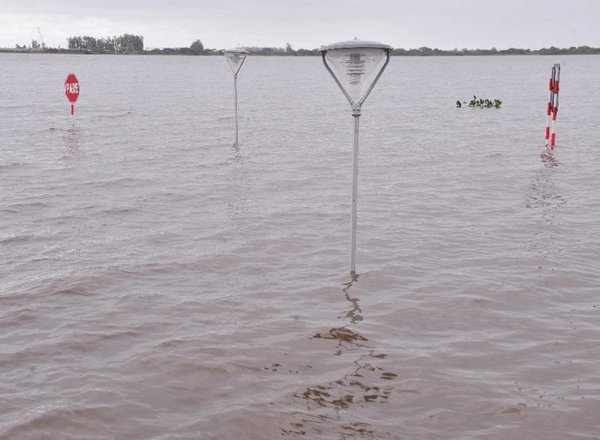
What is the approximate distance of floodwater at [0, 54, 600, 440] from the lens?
6008 millimetres

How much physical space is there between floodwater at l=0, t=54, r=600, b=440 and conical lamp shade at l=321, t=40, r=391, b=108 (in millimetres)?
2711

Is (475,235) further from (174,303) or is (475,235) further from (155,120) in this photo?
(155,120)

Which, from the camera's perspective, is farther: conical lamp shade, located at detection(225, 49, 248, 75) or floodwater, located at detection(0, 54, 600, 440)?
conical lamp shade, located at detection(225, 49, 248, 75)

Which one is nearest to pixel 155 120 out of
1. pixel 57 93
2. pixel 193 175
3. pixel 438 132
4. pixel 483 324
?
pixel 438 132

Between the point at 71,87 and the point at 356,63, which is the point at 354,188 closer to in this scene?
the point at 356,63

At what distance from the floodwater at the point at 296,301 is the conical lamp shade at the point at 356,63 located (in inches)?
107

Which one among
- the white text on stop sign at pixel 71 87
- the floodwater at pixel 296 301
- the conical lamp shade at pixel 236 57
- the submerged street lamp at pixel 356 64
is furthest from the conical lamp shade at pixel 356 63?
the white text on stop sign at pixel 71 87

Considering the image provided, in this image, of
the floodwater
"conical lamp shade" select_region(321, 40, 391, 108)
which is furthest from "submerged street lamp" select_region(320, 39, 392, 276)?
the floodwater

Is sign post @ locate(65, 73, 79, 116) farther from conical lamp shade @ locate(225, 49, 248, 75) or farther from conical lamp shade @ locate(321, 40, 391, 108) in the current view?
conical lamp shade @ locate(321, 40, 391, 108)

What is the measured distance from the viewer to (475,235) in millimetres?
12070

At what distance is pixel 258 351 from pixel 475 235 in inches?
241

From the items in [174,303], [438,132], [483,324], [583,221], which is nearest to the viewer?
[483,324]

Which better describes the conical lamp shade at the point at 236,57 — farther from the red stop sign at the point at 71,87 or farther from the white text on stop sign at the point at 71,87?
the white text on stop sign at the point at 71,87

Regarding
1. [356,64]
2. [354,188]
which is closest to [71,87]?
[354,188]
